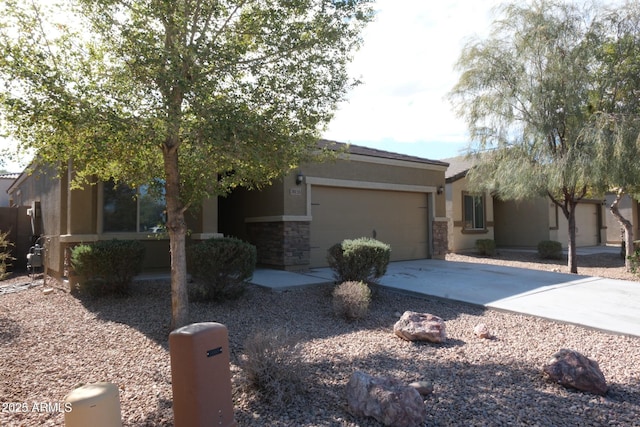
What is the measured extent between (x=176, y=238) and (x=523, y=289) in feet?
23.1

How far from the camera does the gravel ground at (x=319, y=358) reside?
368cm

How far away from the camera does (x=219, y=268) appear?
7.13m

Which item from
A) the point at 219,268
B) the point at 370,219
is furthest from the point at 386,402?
the point at 370,219

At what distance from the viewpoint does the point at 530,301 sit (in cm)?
770

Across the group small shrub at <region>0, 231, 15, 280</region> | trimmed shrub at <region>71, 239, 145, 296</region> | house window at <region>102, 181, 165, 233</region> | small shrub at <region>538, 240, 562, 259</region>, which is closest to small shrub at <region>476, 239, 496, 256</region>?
small shrub at <region>538, 240, 562, 259</region>

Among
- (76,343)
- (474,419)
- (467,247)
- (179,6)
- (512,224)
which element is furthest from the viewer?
(512,224)

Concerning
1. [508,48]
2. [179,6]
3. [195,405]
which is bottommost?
[195,405]

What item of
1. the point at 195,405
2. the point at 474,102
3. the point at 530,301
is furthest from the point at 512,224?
the point at 195,405

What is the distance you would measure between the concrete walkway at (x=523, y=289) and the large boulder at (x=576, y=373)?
88.6 inches

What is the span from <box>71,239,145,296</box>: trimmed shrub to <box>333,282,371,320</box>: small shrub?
12.6ft

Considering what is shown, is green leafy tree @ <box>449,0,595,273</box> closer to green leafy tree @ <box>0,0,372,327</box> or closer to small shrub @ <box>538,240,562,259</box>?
small shrub @ <box>538,240,562,259</box>

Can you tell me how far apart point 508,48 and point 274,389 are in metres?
11.8

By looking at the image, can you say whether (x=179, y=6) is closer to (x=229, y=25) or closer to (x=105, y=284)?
(x=229, y=25)

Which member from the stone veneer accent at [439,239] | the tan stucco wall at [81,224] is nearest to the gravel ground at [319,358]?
the tan stucco wall at [81,224]
